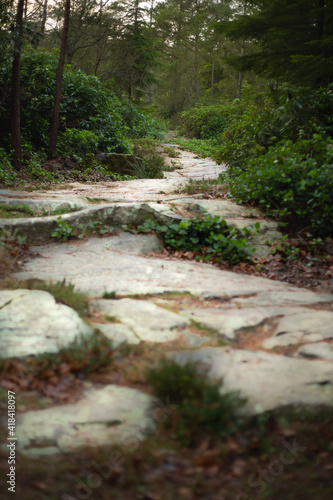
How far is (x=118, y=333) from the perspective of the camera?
2721 mm

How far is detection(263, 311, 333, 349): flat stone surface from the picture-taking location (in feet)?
9.32

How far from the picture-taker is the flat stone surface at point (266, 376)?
2049mm

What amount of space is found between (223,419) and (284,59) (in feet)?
29.8

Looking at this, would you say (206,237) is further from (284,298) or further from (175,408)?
(175,408)

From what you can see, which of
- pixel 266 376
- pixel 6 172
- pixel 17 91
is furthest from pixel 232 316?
pixel 17 91

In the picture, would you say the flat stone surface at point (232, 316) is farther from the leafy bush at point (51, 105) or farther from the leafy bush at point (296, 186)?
the leafy bush at point (51, 105)

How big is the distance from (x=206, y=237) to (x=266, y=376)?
3.38 metres

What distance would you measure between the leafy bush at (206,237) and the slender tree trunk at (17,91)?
6.29 meters

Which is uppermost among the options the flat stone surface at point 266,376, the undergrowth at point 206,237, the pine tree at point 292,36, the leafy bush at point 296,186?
the pine tree at point 292,36

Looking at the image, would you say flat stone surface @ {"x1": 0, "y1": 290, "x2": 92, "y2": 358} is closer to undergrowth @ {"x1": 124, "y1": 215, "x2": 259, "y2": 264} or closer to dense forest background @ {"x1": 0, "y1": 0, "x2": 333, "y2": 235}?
undergrowth @ {"x1": 124, "y1": 215, "x2": 259, "y2": 264}

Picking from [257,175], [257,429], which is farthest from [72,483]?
[257,175]

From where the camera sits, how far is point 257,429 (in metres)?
1.89

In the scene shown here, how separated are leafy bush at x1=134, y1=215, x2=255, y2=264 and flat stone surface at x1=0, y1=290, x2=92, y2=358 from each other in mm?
2637

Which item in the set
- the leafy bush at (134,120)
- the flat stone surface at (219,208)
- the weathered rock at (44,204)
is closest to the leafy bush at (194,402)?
the flat stone surface at (219,208)
